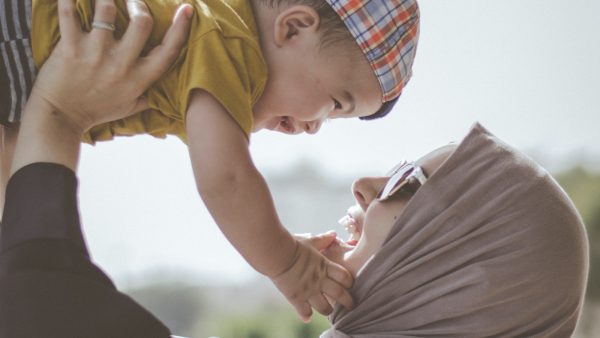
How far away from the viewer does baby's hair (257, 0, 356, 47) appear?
1.02 meters

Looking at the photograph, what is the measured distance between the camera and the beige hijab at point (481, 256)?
892 mm

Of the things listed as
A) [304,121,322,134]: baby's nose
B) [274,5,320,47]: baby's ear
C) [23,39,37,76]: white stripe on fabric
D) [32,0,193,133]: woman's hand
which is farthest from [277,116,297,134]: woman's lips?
[23,39,37,76]: white stripe on fabric

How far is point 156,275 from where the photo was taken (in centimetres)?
215

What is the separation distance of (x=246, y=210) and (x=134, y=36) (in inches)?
9.9

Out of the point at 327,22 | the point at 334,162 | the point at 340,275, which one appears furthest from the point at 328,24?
the point at 334,162

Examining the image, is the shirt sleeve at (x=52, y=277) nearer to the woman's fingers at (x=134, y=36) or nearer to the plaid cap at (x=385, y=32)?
the woman's fingers at (x=134, y=36)

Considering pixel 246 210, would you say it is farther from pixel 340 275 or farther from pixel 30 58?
pixel 30 58

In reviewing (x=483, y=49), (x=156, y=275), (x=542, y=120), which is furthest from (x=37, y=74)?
(x=542, y=120)

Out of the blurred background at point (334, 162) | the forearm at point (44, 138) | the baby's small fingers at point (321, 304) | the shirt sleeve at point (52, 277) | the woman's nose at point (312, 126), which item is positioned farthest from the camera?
the blurred background at point (334, 162)

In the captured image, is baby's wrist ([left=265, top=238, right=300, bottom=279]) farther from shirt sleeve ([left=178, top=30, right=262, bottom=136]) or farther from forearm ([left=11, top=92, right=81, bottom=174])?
forearm ([left=11, top=92, right=81, bottom=174])

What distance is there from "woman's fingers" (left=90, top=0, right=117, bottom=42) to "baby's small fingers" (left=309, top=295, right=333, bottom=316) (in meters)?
0.42

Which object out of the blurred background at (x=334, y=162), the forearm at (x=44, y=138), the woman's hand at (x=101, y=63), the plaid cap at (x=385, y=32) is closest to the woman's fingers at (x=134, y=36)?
the woman's hand at (x=101, y=63)

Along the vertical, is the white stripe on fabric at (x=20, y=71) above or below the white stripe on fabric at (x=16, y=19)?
below

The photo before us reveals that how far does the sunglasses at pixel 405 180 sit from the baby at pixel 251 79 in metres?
0.12
